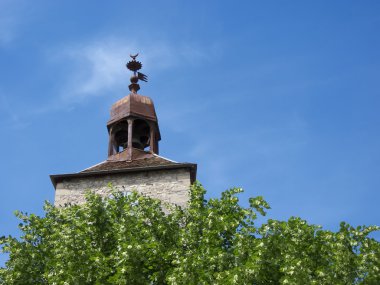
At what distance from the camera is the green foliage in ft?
44.7

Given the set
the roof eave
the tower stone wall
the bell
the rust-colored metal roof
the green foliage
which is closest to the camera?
the green foliage

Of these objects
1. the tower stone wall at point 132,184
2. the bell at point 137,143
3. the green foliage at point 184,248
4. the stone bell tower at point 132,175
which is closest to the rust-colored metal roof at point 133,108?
the stone bell tower at point 132,175

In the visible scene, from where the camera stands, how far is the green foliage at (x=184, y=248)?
1361cm

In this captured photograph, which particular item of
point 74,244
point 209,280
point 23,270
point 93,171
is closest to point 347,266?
point 209,280

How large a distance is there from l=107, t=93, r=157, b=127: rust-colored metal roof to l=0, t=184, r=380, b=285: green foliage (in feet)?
32.3

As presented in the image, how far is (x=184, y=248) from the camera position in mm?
15648

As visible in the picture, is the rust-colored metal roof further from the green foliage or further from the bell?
the green foliage

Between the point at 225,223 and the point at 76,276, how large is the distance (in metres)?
3.83

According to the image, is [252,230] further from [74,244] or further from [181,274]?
[74,244]

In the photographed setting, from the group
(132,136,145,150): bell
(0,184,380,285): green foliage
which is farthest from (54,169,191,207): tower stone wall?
(0,184,380,285): green foliage

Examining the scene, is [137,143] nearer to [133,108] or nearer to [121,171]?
[133,108]

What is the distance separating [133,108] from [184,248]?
12.4 meters

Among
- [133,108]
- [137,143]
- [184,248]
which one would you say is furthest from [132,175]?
[184,248]

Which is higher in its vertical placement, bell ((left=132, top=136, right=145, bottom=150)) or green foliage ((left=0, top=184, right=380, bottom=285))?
bell ((left=132, top=136, right=145, bottom=150))
